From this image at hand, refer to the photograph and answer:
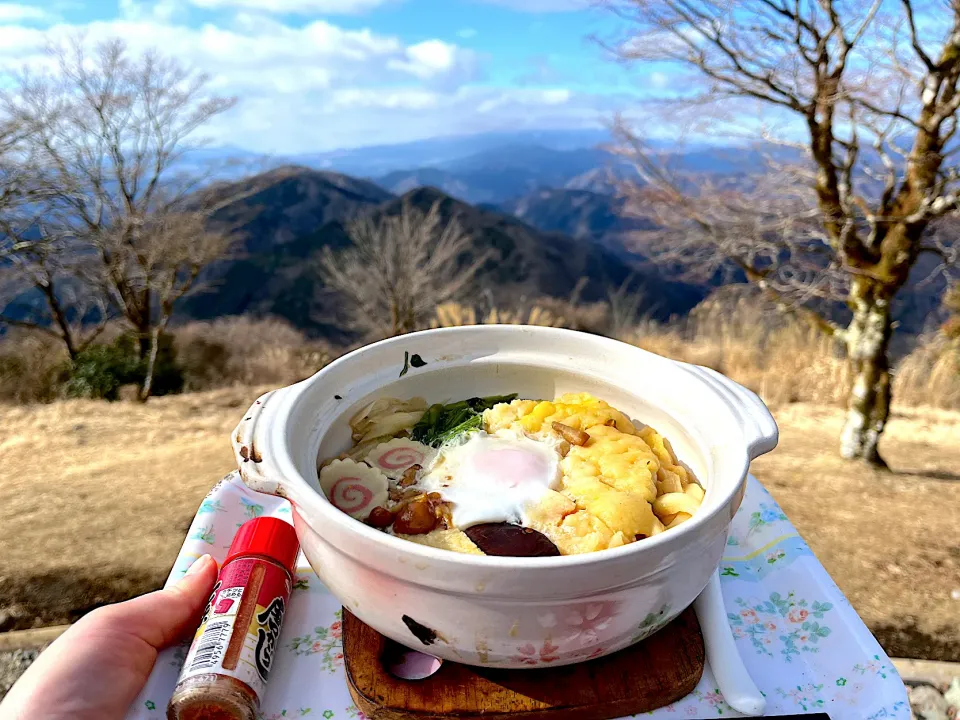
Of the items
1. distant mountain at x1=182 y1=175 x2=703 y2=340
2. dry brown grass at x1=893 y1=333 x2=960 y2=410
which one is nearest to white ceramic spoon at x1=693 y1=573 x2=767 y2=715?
dry brown grass at x1=893 y1=333 x2=960 y2=410

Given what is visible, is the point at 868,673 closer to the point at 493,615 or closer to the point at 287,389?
the point at 493,615

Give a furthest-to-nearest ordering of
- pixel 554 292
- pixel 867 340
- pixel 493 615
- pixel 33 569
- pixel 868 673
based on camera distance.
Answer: pixel 554 292
pixel 867 340
pixel 33 569
pixel 868 673
pixel 493 615

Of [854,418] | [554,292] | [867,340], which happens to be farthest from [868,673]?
[554,292]

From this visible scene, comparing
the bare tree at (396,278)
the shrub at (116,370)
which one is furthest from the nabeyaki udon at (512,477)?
the bare tree at (396,278)

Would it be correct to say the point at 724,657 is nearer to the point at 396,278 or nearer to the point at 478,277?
the point at 396,278

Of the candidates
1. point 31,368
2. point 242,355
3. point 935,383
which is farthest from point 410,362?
point 242,355

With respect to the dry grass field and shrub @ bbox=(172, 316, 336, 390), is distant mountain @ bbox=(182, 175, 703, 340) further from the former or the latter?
the dry grass field

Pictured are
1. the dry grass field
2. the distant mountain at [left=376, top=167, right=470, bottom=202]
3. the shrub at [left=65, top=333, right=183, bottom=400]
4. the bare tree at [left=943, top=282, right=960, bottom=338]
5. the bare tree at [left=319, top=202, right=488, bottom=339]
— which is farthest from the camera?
the distant mountain at [left=376, top=167, right=470, bottom=202]
